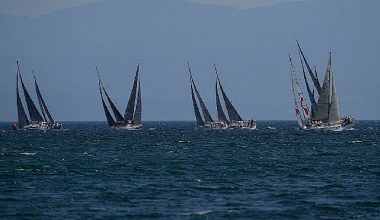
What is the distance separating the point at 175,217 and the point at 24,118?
138 metres

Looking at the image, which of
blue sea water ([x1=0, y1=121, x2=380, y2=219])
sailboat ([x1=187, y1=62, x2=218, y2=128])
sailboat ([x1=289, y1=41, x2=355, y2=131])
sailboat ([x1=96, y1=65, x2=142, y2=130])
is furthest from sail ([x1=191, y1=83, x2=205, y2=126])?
blue sea water ([x1=0, y1=121, x2=380, y2=219])

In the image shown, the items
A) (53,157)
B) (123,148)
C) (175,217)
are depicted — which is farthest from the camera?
(123,148)

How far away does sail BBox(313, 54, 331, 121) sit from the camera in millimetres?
142625

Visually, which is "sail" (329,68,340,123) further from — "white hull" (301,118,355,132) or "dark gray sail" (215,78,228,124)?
"dark gray sail" (215,78,228,124)

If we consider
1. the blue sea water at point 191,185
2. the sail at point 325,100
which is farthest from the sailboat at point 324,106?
the blue sea water at point 191,185

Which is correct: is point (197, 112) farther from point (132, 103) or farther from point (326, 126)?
point (326, 126)

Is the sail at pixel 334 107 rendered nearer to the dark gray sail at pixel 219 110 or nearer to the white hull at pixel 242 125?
the dark gray sail at pixel 219 110

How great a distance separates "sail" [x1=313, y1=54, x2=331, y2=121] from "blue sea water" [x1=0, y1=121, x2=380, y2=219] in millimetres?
45950

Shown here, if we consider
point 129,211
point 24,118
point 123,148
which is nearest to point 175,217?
point 129,211

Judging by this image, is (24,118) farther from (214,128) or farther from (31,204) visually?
(31,204)

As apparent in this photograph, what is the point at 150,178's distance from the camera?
64.8 m

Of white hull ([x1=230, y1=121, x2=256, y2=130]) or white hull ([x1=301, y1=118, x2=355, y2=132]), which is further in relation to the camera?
white hull ([x1=230, y1=121, x2=256, y2=130])

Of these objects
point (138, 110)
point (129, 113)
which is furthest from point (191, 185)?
point (129, 113)

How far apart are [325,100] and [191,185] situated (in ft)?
288
